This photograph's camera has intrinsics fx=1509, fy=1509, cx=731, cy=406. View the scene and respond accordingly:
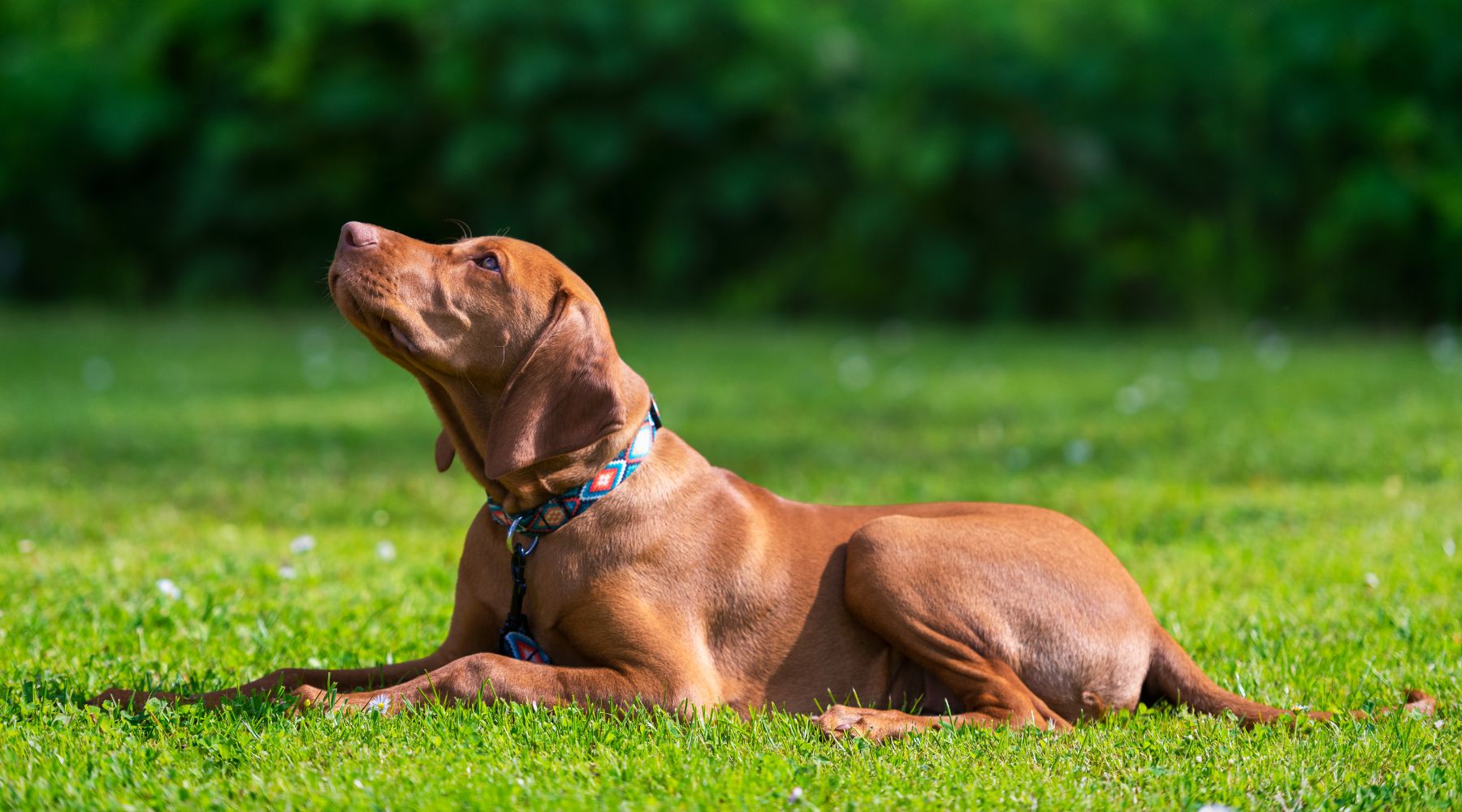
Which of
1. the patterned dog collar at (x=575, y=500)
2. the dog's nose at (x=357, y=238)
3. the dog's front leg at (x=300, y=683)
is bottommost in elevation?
the dog's front leg at (x=300, y=683)

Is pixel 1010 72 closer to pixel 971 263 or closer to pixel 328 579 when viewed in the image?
pixel 971 263

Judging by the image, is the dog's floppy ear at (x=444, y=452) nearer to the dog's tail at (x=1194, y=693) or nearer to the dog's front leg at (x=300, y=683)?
the dog's front leg at (x=300, y=683)

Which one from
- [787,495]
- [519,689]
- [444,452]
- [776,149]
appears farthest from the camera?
[776,149]

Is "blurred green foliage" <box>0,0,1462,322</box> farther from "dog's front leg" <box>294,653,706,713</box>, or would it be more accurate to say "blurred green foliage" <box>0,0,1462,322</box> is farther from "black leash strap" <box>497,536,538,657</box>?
"dog's front leg" <box>294,653,706,713</box>

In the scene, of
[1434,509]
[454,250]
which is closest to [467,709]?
[454,250]

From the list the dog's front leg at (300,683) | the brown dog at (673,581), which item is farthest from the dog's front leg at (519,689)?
the dog's front leg at (300,683)

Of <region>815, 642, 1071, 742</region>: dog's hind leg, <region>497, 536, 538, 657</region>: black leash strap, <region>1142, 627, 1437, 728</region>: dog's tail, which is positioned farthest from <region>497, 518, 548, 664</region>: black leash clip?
<region>1142, 627, 1437, 728</region>: dog's tail

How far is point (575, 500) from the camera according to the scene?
11.8ft

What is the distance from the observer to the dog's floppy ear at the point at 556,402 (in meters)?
3.47

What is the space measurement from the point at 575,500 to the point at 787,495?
283 centimetres

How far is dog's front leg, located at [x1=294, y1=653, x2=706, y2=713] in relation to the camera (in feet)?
11.0

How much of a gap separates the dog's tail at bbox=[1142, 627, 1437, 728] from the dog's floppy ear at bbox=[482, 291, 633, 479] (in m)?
1.45

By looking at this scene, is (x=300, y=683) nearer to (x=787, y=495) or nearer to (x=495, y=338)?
(x=495, y=338)

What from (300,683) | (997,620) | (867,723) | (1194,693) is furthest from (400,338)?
(1194,693)
